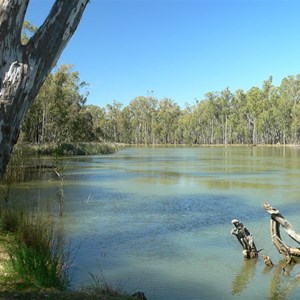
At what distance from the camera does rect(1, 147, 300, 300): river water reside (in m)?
5.95

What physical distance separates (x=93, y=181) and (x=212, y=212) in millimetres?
8496

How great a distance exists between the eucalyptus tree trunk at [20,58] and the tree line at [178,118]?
39.3 metres

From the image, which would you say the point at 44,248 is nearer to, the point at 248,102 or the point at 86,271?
the point at 86,271

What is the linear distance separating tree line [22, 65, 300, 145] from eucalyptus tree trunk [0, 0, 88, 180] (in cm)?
3927

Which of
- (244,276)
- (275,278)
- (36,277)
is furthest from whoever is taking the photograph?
(244,276)

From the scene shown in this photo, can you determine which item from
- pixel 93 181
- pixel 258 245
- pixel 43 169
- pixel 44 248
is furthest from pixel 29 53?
pixel 43 169

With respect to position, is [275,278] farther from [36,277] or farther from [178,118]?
[178,118]

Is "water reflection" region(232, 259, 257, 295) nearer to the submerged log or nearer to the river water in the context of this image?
the river water

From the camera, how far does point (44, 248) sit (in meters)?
5.57

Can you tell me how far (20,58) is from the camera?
3.03m

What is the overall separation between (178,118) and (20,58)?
4567 inches

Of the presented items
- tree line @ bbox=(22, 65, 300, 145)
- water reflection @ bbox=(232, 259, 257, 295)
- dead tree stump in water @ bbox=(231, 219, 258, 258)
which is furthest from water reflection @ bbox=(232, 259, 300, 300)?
tree line @ bbox=(22, 65, 300, 145)

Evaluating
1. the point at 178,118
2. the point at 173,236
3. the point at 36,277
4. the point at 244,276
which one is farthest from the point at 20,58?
the point at 178,118

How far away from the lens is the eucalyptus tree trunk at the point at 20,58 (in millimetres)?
2924
